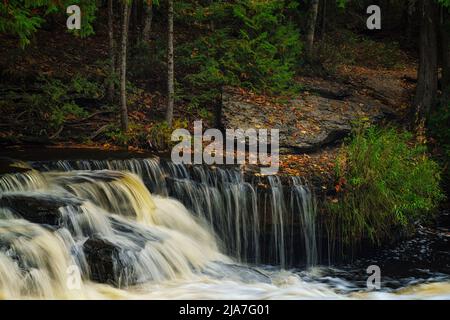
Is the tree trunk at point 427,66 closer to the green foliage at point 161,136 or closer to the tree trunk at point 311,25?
the tree trunk at point 311,25

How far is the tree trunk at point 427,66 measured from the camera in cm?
1523

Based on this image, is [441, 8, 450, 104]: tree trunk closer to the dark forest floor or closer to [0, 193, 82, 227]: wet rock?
the dark forest floor

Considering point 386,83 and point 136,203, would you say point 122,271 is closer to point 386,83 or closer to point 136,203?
point 136,203

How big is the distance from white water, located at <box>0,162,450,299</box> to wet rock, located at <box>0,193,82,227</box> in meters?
0.02

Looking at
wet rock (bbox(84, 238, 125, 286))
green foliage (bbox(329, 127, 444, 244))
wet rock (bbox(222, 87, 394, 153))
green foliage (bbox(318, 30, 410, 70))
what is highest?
green foliage (bbox(318, 30, 410, 70))

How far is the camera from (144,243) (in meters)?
8.50

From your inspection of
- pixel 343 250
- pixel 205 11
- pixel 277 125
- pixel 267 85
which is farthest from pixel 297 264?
pixel 205 11

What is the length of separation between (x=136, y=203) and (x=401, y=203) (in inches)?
203

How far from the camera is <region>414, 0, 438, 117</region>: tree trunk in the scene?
1523cm

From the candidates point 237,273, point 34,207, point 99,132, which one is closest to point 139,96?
point 99,132

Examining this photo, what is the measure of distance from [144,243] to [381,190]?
188 inches

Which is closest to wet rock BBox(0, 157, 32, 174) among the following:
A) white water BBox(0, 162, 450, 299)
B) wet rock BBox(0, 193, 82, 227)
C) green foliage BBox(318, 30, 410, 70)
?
white water BBox(0, 162, 450, 299)

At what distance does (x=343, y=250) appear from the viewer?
1031cm

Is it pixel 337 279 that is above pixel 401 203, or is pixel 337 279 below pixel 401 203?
below
